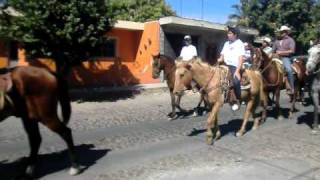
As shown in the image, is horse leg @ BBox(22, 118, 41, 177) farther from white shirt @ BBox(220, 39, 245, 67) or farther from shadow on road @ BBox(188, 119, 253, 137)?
white shirt @ BBox(220, 39, 245, 67)

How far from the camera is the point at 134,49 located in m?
23.3

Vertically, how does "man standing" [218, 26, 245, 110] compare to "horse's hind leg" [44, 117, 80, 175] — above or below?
above

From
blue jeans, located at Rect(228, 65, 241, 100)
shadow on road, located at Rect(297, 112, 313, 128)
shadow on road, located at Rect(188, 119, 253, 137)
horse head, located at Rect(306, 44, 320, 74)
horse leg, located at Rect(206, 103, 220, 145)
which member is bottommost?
shadow on road, located at Rect(297, 112, 313, 128)

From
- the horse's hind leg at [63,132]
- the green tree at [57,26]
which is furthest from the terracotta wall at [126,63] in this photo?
the horse's hind leg at [63,132]

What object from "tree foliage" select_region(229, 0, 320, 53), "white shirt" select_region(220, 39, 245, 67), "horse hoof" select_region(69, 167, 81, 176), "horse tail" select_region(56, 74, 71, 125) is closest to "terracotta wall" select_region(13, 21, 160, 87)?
"tree foliage" select_region(229, 0, 320, 53)

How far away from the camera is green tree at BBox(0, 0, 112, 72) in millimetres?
13906

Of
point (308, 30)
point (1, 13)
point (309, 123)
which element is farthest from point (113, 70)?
point (308, 30)

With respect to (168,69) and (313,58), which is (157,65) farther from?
(313,58)

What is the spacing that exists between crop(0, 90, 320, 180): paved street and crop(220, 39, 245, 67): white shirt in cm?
181

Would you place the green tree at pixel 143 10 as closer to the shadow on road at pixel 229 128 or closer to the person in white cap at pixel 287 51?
the person in white cap at pixel 287 51

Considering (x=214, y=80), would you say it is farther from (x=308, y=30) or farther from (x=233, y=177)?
(x=308, y=30)

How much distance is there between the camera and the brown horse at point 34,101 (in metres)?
5.98

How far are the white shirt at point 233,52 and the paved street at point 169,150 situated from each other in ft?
5.92

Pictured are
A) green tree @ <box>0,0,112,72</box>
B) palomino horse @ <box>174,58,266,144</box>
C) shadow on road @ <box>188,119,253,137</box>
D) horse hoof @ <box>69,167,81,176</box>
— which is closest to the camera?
horse hoof @ <box>69,167,81,176</box>
